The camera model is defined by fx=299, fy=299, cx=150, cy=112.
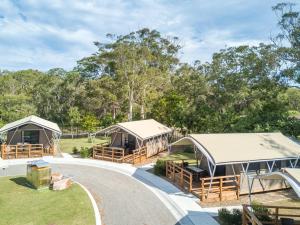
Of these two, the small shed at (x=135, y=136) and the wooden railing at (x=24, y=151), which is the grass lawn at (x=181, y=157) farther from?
the wooden railing at (x=24, y=151)

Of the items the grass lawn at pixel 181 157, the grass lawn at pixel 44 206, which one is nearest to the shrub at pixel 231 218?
the grass lawn at pixel 44 206

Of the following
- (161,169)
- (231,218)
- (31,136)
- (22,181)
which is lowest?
(231,218)

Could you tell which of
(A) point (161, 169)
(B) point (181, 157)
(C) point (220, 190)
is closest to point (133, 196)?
(C) point (220, 190)

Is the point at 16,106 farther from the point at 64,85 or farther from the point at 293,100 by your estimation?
the point at 293,100

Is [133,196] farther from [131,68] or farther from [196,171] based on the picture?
[131,68]

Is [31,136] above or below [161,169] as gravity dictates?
above

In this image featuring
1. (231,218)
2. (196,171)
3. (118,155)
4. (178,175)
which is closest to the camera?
(231,218)

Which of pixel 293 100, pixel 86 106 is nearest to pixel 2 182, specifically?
pixel 86 106

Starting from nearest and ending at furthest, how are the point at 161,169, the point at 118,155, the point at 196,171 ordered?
1. the point at 196,171
2. the point at 161,169
3. the point at 118,155
